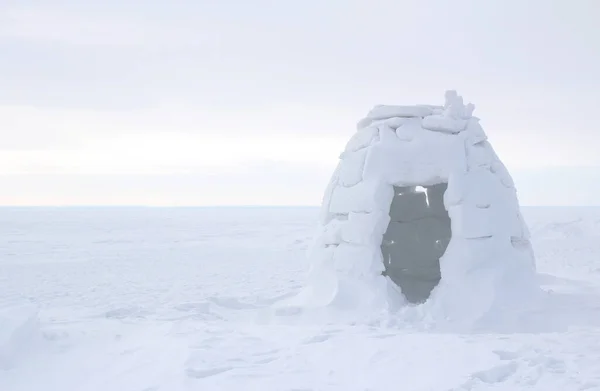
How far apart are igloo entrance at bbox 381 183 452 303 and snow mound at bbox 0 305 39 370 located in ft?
19.1

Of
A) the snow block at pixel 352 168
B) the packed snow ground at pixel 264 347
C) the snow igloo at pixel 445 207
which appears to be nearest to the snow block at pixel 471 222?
the snow igloo at pixel 445 207

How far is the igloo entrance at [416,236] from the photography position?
32.0ft

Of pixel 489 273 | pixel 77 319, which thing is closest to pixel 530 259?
pixel 489 273

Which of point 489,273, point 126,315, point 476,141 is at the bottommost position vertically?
point 126,315

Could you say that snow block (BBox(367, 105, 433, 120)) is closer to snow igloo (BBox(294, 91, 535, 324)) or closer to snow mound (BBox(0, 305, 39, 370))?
snow igloo (BBox(294, 91, 535, 324))

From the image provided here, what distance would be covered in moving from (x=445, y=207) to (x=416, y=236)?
8.95ft

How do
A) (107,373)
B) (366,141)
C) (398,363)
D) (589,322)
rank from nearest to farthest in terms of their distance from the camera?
(398,363) < (107,373) < (589,322) < (366,141)

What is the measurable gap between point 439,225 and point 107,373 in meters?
6.91

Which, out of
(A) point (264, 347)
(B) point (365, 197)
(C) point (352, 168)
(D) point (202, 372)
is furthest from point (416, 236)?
(D) point (202, 372)

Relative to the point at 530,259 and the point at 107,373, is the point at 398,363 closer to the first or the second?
the point at 107,373

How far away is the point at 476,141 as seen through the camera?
7602mm

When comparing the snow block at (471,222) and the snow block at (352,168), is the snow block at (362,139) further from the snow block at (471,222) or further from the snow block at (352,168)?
the snow block at (471,222)

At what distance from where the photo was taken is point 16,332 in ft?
18.0

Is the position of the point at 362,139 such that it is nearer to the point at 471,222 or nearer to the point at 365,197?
the point at 365,197
